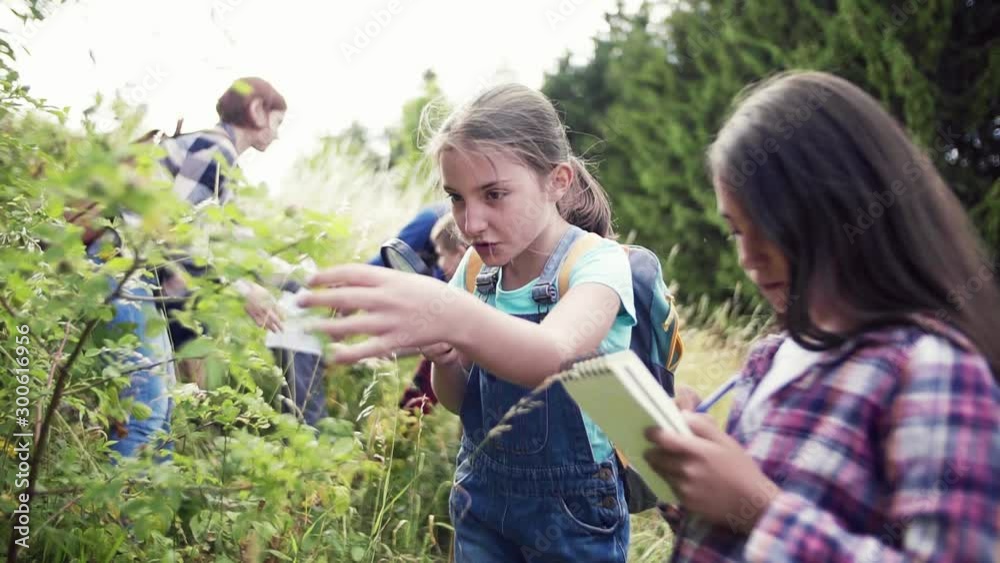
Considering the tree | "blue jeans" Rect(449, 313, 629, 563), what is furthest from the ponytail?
the tree

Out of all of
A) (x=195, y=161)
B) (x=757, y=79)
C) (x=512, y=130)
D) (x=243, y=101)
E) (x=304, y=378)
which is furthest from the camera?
(x=757, y=79)

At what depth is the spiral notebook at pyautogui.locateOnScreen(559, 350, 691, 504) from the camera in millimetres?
1110

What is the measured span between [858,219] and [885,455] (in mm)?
297

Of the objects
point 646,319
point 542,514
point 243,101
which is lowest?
point 542,514

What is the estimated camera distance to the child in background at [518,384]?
5.94ft

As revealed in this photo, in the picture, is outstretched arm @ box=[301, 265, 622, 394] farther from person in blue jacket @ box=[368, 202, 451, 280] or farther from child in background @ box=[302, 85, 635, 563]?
person in blue jacket @ box=[368, 202, 451, 280]

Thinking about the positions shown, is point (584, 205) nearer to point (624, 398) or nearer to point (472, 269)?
point (472, 269)

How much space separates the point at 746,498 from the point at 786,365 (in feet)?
0.74

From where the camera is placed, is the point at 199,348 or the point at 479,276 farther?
the point at 479,276

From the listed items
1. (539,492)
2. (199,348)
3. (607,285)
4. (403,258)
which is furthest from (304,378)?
(199,348)

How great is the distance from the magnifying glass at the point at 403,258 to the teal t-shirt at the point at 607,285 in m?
1.28

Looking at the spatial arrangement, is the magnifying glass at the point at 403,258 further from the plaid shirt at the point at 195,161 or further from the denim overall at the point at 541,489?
the denim overall at the point at 541,489

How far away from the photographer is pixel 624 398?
1.12m

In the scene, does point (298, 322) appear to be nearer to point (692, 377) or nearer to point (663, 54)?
point (692, 377)
